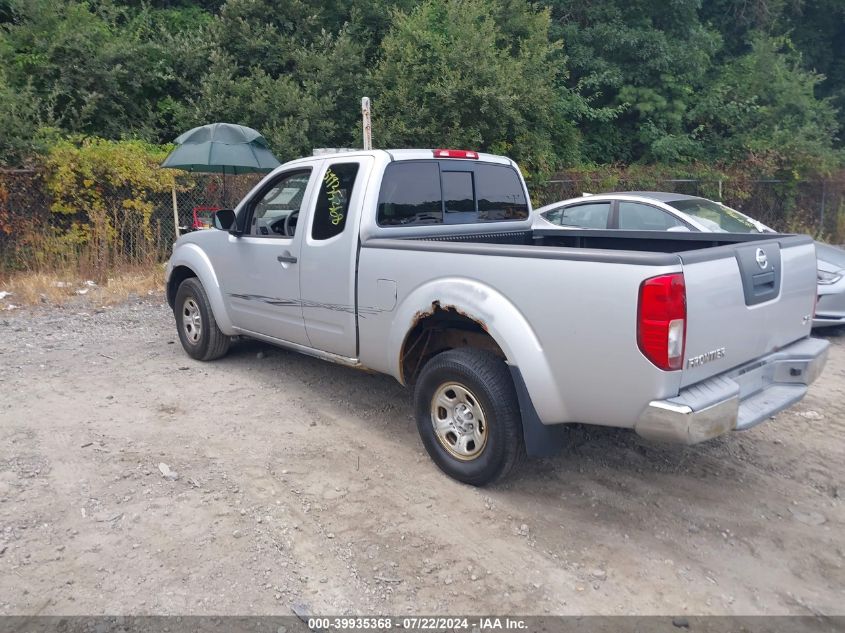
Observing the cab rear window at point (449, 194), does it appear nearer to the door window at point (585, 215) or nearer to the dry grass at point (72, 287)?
the door window at point (585, 215)

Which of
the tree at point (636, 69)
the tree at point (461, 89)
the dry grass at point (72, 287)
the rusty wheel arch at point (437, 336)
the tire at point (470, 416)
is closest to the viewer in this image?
the tire at point (470, 416)

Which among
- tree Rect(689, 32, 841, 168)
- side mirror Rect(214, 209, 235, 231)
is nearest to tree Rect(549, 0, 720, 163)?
tree Rect(689, 32, 841, 168)

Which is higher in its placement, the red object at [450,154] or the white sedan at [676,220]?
the red object at [450,154]

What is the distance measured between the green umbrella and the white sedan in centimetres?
438

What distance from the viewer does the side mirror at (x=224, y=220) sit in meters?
6.07

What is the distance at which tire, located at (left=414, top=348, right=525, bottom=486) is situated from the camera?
400cm

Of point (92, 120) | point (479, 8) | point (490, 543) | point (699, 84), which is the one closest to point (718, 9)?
point (699, 84)

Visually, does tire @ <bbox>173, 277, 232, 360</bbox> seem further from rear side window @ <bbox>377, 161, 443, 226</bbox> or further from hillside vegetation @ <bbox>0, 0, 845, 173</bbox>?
hillside vegetation @ <bbox>0, 0, 845, 173</bbox>

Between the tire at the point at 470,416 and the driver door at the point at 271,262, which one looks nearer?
the tire at the point at 470,416

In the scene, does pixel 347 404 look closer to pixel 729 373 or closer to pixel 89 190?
pixel 729 373

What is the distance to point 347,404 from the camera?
578 centimetres

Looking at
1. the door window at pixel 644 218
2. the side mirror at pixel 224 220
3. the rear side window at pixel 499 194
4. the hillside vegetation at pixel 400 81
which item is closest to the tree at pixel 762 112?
the hillside vegetation at pixel 400 81

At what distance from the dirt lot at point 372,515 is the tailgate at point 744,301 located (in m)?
0.92

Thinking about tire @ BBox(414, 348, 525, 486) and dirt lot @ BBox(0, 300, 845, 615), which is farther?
tire @ BBox(414, 348, 525, 486)
